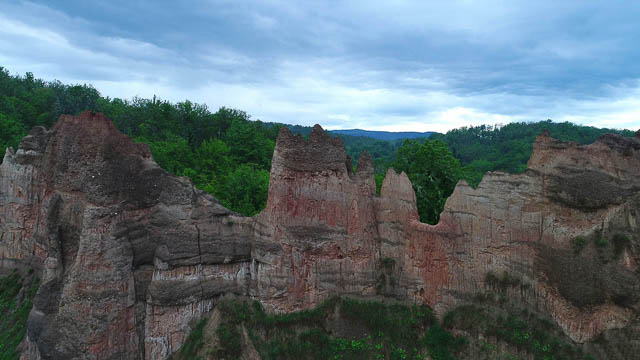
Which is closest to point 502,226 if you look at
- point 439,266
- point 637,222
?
point 439,266

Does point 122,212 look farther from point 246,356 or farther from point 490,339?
point 490,339

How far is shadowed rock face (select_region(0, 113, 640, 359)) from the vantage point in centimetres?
1366

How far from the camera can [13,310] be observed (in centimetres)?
1969

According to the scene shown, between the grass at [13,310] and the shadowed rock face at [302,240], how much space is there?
2911 millimetres

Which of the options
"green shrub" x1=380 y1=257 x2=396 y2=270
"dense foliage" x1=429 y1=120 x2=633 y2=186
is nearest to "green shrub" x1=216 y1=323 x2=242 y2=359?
"green shrub" x1=380 y1=257 x2=396 y2=270

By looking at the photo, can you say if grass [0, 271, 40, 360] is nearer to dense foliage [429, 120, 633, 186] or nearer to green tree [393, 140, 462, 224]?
green tree [393, 140, 462, 224]

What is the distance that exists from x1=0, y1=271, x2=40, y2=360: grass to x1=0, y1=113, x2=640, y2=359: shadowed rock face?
115 inches

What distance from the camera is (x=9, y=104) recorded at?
49.8 meters

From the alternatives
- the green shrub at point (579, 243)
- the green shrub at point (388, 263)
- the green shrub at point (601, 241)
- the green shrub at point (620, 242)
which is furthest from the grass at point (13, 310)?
the green shrub at point (620, 242)

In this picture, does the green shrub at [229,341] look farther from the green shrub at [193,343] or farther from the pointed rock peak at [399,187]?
the pointed rock peak at [399,187]

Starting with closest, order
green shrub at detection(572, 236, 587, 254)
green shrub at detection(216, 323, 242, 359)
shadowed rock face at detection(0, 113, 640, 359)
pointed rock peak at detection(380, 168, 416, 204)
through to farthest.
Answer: green shrub at detection(572, 236, 587, 254)
shadowed rock face at detection(0, 113, 640, 359)
green shrub at detection(216, 323, 242, 359)
pointed rock peak at detection(380, 168, 416, 204)

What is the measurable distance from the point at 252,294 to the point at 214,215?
3.79m

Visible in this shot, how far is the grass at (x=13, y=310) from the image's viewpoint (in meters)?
18.0

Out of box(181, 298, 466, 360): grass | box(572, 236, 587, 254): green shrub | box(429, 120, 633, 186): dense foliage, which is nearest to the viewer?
box(572, 236, 587, 254): green shrub
